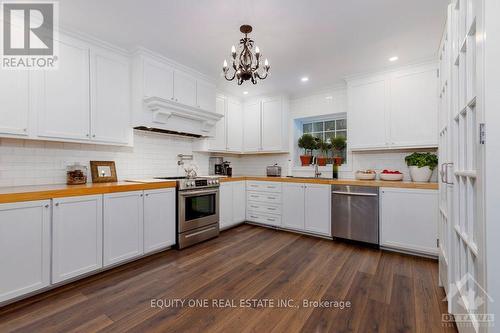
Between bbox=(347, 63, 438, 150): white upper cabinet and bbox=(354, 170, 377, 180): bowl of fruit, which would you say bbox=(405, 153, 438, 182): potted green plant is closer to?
bbox=(347, 63, 438, 150): white upper cabinet

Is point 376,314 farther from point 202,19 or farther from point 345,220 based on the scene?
point 202,19

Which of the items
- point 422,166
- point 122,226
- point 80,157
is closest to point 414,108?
point 422,166

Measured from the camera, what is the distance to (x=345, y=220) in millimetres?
3307

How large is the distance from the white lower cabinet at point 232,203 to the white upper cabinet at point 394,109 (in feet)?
6.66

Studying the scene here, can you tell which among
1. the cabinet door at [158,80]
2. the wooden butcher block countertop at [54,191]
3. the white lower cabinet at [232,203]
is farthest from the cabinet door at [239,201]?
the cabinet door at [158,80]

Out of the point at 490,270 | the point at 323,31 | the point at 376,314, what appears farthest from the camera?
the point at 323,31

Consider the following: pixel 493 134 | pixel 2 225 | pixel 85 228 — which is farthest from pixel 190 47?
pixel 493 134

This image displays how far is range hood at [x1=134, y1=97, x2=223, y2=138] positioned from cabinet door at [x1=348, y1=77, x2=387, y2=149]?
7.11 ft

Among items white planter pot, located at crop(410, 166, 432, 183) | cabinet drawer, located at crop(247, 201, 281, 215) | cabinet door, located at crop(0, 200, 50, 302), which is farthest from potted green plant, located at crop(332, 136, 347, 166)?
cabinet door, located at crop(0, 200, 50, 302)

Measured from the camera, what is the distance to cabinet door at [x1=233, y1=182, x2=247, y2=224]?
13.4 ft

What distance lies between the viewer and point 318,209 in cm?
355

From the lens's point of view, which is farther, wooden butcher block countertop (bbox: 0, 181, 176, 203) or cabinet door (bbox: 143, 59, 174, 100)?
cabinet door (bbox: 143, 59, 174, 100)

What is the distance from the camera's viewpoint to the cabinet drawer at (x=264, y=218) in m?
3.99

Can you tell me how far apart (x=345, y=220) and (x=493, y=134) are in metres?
2.55
